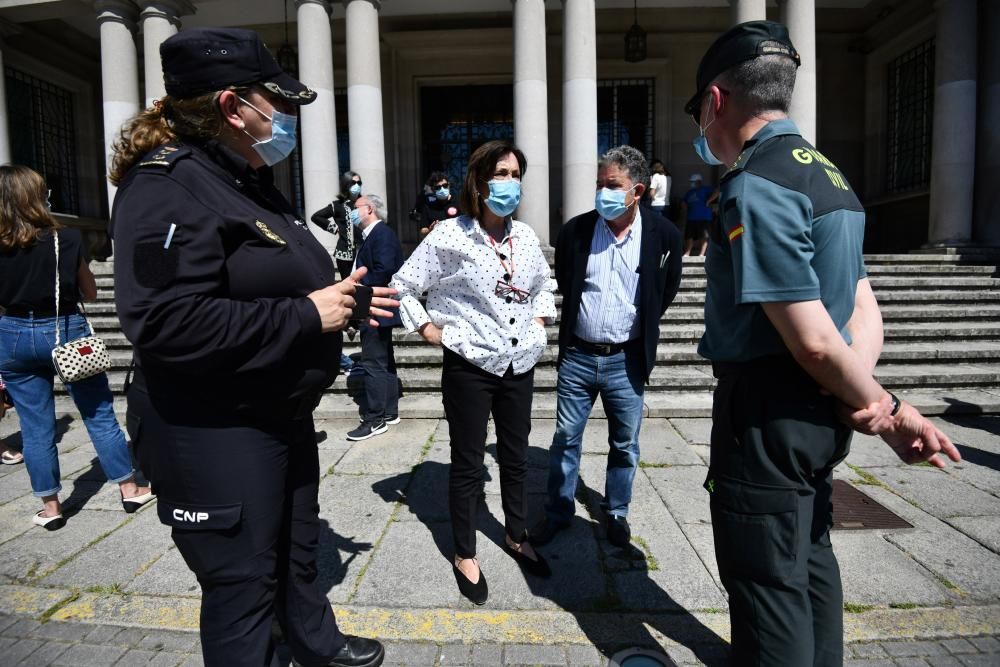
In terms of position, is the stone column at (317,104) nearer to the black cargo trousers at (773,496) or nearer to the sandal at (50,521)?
the sandal at (50,521)

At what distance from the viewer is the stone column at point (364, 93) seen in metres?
9.10

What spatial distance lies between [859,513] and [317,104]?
8.69 metres

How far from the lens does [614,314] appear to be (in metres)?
3.03

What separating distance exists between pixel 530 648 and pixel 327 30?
9.42 meters

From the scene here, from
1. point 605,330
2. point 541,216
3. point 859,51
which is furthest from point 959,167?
point 605,330

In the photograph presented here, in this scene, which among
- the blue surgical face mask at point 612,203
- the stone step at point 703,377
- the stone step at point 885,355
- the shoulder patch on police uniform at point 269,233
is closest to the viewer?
the shoulder patch on police uniform at point 269,233

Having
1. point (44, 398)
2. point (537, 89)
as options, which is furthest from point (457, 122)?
point (44, 398)

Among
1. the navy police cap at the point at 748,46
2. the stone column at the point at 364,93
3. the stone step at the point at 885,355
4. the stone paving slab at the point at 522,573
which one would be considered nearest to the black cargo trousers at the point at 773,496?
the navy police cap at the point at 748,46

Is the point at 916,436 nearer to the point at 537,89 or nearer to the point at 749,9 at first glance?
the point at 537,89

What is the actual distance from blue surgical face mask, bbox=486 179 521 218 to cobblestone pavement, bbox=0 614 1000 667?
189 cm

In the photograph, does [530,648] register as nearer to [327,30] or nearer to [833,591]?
[833,591]

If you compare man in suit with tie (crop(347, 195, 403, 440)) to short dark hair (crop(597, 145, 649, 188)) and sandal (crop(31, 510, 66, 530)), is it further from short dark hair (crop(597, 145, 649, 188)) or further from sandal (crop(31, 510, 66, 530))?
short dark hair (crop(597, 145, 649, 188))

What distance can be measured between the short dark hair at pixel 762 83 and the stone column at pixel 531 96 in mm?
7460

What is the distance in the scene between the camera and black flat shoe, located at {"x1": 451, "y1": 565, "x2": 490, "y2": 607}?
8.75ft
